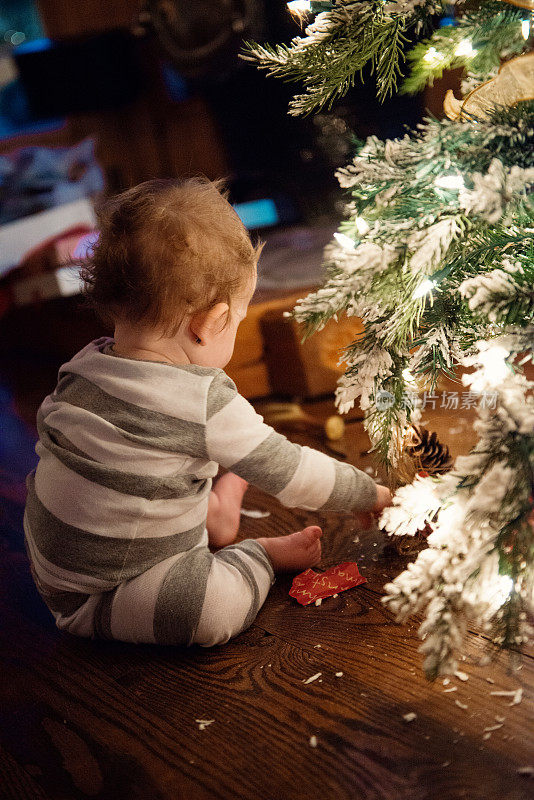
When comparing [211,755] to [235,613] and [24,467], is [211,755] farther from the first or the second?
[24,467]

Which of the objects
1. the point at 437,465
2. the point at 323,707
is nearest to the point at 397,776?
the point at 323,707

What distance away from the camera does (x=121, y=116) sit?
3041mm

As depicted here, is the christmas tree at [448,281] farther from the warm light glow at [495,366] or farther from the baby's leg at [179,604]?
the baby's leg at [179,604]

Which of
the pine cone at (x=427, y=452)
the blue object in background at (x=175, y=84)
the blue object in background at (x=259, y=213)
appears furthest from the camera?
the blue object in background at (x=175, y=84)

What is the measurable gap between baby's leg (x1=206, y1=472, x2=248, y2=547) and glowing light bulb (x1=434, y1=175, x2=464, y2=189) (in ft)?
2.02

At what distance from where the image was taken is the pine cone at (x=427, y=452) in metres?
0.93

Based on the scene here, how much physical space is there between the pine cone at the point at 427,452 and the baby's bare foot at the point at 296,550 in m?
0.16

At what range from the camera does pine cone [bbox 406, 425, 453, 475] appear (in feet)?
3.04

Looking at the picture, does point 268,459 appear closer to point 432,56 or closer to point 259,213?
point 432,56

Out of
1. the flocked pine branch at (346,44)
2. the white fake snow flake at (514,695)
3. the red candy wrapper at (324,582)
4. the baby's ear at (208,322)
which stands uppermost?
the flocked pine branch at (346,44)

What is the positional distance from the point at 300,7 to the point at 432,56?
166 millimetres

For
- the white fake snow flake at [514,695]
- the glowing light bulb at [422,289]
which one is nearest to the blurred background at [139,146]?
the glowing light bulb at [422,289]

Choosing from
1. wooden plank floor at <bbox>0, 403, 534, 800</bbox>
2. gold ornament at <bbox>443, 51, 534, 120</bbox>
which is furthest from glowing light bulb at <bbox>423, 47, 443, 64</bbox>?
wooden plank floor at <bbox>0, 403, 534, 800</bbox>

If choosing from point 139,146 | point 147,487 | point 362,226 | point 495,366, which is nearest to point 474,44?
point 362,226
